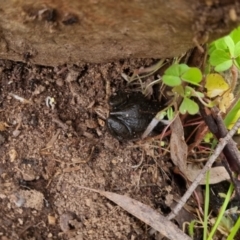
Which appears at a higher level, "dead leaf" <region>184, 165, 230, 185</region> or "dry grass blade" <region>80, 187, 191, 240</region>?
"dead leaf" <region>184, 165, 230, 185</region>

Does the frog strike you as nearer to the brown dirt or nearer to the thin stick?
the brown dirt

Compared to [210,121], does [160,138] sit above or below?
below

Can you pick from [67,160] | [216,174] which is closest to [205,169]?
[216,174]

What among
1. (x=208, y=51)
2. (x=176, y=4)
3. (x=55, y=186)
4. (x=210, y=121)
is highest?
(x=176, y=4)

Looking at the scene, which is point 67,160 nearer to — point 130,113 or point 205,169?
point 130,113

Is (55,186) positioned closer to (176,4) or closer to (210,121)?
(210,121)

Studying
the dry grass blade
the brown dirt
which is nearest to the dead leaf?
the brown dirt

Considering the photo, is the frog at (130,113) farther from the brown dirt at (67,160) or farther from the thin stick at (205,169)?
the thin stick at (205,169)

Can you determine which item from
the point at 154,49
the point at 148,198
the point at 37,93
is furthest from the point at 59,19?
the point at 148,198
